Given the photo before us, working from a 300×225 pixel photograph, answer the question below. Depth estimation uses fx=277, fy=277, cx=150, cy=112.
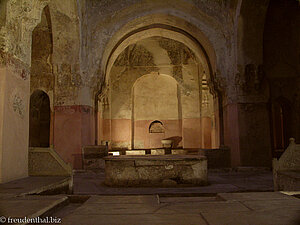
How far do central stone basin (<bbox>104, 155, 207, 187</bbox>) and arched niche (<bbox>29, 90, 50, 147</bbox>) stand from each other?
934 cm

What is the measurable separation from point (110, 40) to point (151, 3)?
7.53ft

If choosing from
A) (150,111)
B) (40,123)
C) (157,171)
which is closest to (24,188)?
(157,171)

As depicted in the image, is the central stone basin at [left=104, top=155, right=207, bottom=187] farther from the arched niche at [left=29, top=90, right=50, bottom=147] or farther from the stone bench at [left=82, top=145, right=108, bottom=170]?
the arched niche at [left=29, top=90, right=50, bottom=147]

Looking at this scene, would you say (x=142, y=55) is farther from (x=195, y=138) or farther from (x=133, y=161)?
(x=133, y=161)

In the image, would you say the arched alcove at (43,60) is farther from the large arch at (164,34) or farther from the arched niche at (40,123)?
the arched niche at (40,123)

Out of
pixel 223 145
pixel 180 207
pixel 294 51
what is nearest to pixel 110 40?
pixel 223 145

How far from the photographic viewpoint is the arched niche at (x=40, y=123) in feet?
47.9

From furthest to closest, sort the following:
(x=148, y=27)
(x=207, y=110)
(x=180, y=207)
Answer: (x=207, y=110) < (x=148, y=27) < (x=180, y=207)

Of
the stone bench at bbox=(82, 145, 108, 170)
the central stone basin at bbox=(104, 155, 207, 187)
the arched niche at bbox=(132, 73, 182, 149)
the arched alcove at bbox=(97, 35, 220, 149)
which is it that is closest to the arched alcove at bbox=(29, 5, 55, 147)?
the stone bench at bbox=(82, 145, 108, 170)

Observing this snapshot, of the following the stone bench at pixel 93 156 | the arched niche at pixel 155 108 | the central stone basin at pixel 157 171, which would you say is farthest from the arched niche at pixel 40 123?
the central stone basin at pixel 157 171

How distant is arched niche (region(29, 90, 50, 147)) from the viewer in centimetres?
1459

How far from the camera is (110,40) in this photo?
37.8 feet

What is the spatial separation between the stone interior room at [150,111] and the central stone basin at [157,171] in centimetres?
3

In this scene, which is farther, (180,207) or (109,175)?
(109,175)
